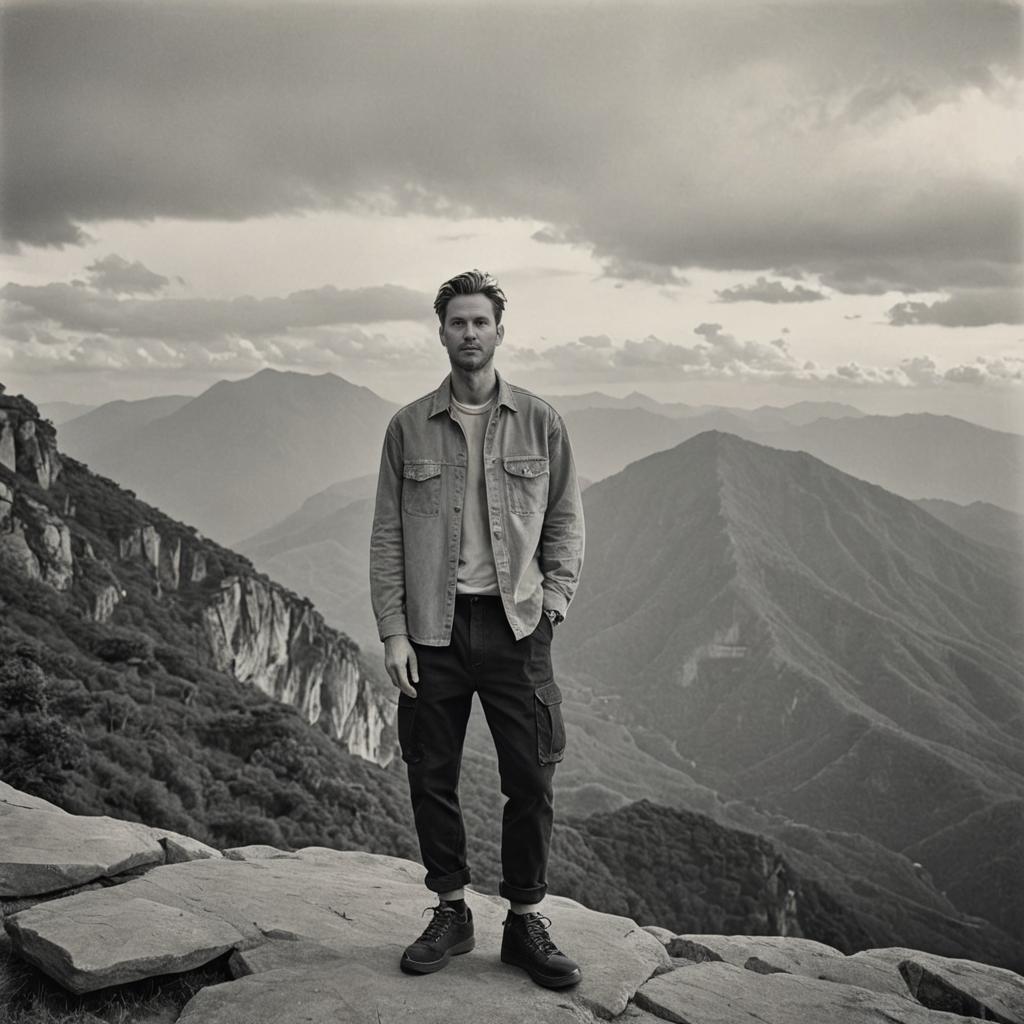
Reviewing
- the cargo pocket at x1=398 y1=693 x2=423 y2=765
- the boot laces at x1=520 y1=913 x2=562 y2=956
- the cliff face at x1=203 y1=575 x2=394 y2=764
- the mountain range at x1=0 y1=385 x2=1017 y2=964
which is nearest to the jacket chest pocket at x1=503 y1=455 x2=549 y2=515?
the cargo pocket at x1=398 y1=693 x2=423 y2=765

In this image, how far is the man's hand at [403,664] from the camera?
4730mm

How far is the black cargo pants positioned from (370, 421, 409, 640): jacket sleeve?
0.32 metres

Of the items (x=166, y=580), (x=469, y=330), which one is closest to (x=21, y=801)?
(x=469, y=330)

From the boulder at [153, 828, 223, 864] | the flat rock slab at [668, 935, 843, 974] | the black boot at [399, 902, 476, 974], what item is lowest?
the flat rock slab at [668, 935, 843, 974]

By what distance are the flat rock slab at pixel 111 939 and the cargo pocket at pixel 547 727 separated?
A: 236cm

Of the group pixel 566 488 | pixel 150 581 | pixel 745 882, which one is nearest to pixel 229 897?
pixel 566 488

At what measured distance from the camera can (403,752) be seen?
16.4 ft

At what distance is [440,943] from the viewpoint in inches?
196

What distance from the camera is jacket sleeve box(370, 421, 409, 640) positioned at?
4.95 m

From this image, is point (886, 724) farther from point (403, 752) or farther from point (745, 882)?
point (403, 752)

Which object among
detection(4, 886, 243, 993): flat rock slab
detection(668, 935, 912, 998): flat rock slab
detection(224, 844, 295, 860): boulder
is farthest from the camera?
detection(224, 844, 295, 860): boulder

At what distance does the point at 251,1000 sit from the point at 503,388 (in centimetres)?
373

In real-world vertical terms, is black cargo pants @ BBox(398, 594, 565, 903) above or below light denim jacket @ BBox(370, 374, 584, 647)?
below

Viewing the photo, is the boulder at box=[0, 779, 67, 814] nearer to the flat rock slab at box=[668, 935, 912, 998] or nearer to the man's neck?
the man's neck
